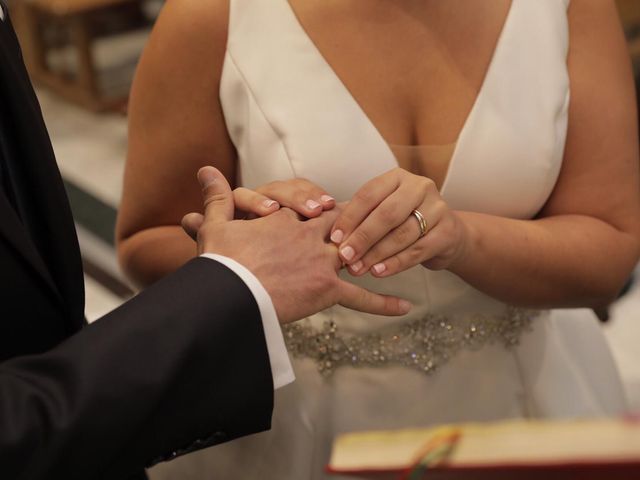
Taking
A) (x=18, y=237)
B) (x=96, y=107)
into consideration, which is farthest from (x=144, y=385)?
(x=96, y=107)

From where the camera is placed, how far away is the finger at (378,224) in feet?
3.38

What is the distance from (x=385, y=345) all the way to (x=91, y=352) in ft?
2.03

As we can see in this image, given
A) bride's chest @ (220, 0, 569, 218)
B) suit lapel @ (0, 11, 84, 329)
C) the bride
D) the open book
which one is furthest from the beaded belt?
the open book

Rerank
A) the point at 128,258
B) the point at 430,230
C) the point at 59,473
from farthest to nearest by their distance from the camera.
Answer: the point at 128,258
the point at 430,230
the point at 59,473

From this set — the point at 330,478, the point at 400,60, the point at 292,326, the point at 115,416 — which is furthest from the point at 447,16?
the point at 115,416

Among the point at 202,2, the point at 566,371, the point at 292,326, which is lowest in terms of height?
the point at 566,371

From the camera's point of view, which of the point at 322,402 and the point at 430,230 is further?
the point at 322,402

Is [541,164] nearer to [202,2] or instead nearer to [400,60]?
[400,60]

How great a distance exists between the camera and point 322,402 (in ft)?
4.37

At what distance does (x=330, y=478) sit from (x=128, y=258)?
473mm

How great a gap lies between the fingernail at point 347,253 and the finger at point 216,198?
0.46 ft

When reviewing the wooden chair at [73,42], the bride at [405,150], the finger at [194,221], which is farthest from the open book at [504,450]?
the wooden chair at [73,42]

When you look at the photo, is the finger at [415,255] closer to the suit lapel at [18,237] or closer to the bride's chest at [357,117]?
the bride's chest at [357,117]

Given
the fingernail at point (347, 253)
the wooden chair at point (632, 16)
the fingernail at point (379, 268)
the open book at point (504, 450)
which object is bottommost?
the wooden chair at point (632, 16)
